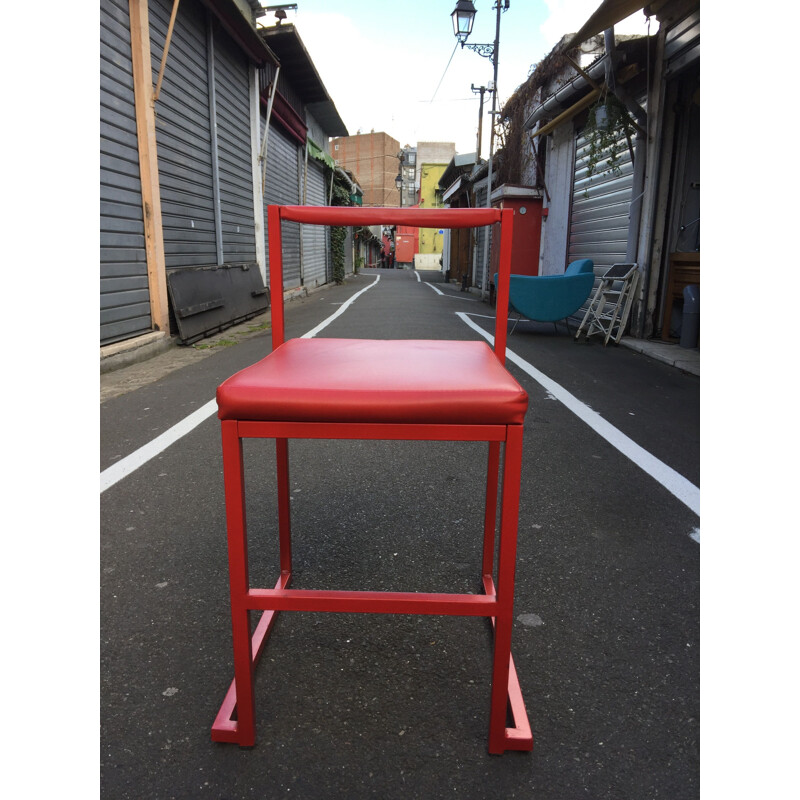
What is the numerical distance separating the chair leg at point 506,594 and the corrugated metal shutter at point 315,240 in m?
16.8

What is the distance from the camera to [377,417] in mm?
1158

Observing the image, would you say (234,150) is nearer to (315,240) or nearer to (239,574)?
(315,240)

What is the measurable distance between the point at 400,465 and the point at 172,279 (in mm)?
5383

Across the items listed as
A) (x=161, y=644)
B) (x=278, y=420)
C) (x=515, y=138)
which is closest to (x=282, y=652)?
(x=161, y=644)

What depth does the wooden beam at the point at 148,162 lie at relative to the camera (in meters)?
6.56

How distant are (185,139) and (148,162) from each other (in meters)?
1.69

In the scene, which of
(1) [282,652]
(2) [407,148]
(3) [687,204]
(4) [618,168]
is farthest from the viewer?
(2) [407,148]

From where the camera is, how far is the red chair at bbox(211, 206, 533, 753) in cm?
116

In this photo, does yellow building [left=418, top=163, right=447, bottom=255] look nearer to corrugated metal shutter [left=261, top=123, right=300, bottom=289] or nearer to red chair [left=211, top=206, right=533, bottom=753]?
corrugated metal shutter [left=261, top=123, right=300, bottom=289]

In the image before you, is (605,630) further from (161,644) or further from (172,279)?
(172,279)

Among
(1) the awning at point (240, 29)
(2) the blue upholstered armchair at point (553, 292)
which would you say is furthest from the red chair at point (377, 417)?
(1) the awning at point (240, 29)

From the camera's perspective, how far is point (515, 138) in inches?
598

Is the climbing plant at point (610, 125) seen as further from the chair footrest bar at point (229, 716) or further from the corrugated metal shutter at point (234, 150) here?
the chair footrest bar at point (229, 716)

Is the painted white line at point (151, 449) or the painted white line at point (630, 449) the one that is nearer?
the painted white line at point (630, 449)
